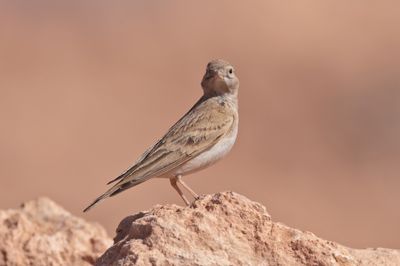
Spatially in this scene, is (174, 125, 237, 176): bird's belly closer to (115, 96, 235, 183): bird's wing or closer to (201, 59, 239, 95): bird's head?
(115, 96, 235, 183): bird's wing

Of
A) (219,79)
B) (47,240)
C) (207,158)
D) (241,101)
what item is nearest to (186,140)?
(207,158)

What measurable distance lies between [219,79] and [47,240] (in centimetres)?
240

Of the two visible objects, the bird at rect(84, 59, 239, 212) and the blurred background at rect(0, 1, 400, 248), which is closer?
the bird at rect(84, 59, 239, 212)

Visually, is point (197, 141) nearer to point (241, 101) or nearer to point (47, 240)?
point (47, 240)

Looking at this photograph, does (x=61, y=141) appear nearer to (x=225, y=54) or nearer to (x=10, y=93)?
(x=10, y=93)

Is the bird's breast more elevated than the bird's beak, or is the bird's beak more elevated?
the bird's beak

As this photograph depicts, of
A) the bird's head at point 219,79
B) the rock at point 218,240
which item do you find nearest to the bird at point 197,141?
the bird's head at point 219,79

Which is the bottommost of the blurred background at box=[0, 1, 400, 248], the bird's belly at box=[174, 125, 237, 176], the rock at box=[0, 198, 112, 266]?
the rock at box=[0, 198, 112, 266]

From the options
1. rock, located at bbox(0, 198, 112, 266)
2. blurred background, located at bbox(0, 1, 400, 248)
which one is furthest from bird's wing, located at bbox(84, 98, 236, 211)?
blurred background, located at bbox(0, 1, 400, 248)

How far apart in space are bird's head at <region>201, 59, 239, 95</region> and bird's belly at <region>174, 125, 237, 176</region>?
77 cm

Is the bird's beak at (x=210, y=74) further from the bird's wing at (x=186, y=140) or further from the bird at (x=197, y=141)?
the bird's wing at (x=186, y=140)

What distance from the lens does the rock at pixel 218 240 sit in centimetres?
644

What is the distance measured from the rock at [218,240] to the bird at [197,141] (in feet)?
5.50

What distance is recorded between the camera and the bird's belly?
9.34 meters
